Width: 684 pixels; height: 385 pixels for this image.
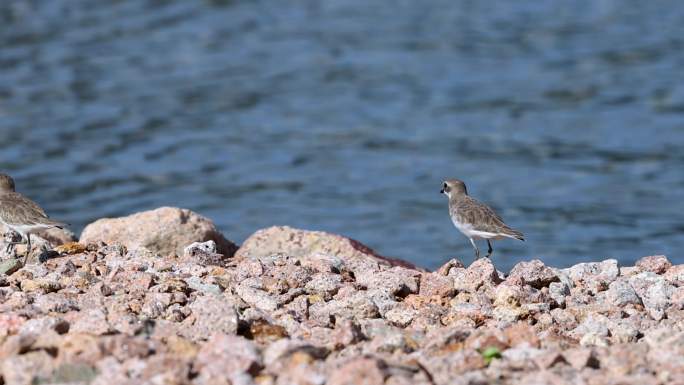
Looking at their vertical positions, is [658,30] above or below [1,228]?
above

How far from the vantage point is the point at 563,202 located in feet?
55.0

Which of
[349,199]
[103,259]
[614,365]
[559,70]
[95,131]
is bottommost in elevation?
[614,365]

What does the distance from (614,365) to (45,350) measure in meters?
2.93

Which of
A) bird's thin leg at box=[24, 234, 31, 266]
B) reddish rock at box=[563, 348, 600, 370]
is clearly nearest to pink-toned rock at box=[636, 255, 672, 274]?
reddish rock at box=[563, 348, 600, 370]

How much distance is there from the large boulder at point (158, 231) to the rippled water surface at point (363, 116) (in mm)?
4574

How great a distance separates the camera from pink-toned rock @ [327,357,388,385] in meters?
6.04

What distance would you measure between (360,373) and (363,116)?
1479 centimetres

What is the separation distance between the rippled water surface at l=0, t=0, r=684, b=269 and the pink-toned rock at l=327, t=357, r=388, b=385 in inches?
336

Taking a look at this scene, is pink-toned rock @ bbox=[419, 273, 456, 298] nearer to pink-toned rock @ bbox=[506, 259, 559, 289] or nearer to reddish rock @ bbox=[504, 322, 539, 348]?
pink-toned rock @ bbox=[506, 259, 559, 289]

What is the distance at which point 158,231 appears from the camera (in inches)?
425

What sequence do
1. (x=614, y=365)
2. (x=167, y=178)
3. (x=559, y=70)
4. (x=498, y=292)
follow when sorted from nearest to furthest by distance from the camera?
1. (x=614, y=365)
2. (x=498, y=292)
3. (x=167, y=178)
4. (x=559, y=70)

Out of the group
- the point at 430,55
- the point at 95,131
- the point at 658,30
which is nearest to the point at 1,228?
the point at 95,131

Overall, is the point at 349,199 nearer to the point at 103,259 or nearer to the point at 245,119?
the point at 245,119

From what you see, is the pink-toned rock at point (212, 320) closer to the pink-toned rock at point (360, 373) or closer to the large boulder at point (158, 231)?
the pink-toned rock at point (360, 373)
